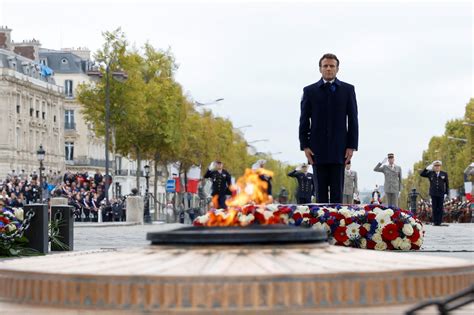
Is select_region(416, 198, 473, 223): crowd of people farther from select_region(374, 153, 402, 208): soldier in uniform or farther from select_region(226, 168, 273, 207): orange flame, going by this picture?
select_region(226, 168, 273, 207): orange flame

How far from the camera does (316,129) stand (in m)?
15.4

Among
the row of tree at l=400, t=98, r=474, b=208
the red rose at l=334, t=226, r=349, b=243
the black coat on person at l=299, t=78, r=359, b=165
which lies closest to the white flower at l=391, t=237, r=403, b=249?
the red rose at l=334, t=226, r=349, b=243

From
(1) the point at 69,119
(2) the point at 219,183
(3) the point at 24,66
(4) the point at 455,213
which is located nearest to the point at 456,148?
(1) the point at 69,119

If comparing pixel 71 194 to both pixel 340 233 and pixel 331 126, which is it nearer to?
pixel 340 233

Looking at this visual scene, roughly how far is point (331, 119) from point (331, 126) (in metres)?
0.09

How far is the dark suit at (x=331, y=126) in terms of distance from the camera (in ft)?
49.8

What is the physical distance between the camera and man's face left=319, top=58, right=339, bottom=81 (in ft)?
48.9

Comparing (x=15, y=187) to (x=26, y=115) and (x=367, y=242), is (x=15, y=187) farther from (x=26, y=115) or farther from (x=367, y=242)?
(x=26, y=115)

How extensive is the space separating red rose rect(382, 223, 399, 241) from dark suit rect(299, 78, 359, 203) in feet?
3.04

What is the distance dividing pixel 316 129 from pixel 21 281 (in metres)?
8.62


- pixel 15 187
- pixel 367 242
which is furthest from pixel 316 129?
pixel 15 187

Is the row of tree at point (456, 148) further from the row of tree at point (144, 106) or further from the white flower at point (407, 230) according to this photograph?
the white flower at point (407, 230)

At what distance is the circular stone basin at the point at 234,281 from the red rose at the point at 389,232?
8.34 m

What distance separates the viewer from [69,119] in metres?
137
